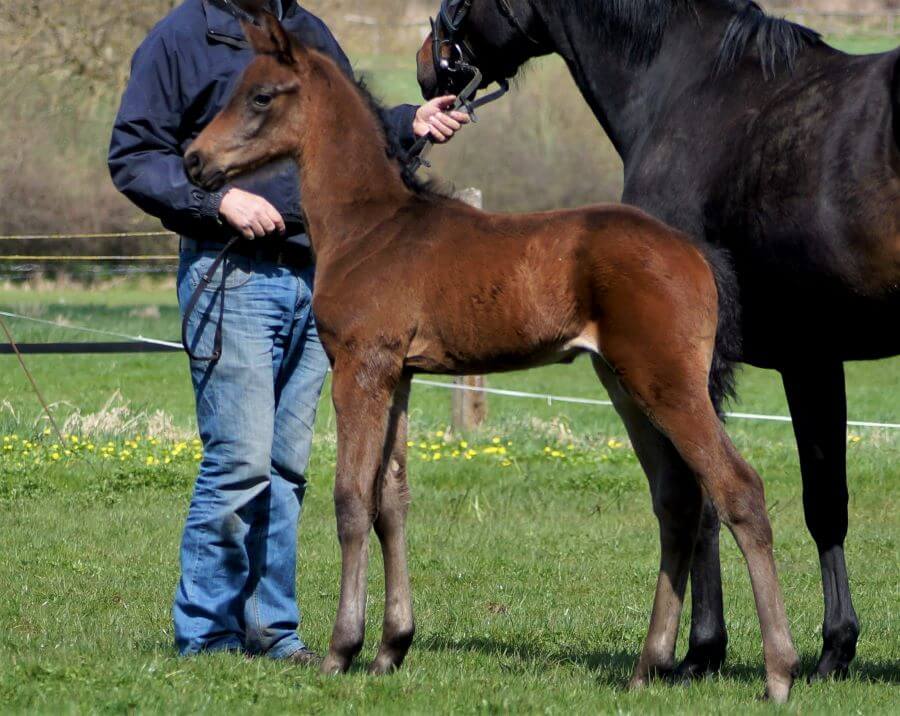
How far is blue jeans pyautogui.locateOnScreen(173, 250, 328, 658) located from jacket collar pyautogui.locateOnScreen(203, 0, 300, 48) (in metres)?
0.78

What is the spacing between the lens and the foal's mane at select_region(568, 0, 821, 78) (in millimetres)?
5012

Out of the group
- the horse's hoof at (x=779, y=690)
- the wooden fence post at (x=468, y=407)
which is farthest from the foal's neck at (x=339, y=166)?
the wooden fence post at (x=468, y=407)

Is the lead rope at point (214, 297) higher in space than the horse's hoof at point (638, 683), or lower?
higher

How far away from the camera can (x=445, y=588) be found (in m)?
6.46

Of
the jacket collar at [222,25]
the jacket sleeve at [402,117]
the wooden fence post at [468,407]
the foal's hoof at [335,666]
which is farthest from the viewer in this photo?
the wooden fence post at [468,407]

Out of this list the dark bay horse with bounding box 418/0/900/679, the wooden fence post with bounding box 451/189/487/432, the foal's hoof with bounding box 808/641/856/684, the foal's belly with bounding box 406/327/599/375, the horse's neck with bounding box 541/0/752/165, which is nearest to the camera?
the foal's belly with bounding box 406/327/599/375

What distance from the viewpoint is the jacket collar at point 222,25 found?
15.4ft

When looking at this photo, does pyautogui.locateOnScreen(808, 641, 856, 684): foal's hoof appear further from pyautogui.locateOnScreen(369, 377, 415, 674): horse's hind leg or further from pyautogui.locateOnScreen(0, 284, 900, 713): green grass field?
pyautogui.locateOnScreen(369, 377, 415, 674): horse's hind leg

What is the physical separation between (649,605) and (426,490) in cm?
296

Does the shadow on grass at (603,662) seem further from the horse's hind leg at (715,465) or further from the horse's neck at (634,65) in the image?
the horse's neck at (634,65)

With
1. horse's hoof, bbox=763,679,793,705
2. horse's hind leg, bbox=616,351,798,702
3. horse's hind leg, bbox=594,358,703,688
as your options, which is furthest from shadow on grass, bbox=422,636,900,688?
horse's hind leg, bbox=616,351,798,702

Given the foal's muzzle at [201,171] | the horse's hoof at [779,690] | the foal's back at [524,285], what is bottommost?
the horse's hoof at [779,690]

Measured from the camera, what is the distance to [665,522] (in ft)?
14.5

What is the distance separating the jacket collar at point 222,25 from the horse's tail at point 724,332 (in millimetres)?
1844
